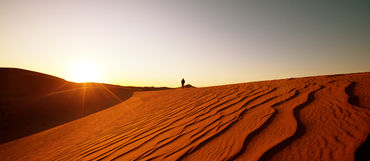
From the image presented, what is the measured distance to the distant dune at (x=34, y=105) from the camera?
829 cm

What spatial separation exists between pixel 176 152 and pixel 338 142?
175cm

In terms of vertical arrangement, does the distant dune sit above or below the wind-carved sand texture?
below

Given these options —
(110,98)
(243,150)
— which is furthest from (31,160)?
(110,98)

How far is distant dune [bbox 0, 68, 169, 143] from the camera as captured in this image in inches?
327

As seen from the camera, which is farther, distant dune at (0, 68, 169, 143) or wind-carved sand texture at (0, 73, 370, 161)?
distant dune at (0, 68, 169, 143)

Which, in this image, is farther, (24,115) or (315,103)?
(24,115)

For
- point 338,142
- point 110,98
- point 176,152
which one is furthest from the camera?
point 110,98

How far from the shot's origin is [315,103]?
9.96ft

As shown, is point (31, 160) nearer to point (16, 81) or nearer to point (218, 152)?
point (218, 152)

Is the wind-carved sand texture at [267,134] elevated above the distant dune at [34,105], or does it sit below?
above

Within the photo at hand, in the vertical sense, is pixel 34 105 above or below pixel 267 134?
below

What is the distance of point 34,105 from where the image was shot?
10.1 metres

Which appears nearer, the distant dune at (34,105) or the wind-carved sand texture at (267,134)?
the wind-carved sand texture at (267,134)

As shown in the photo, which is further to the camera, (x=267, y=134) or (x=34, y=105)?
(x=34, y=105)
